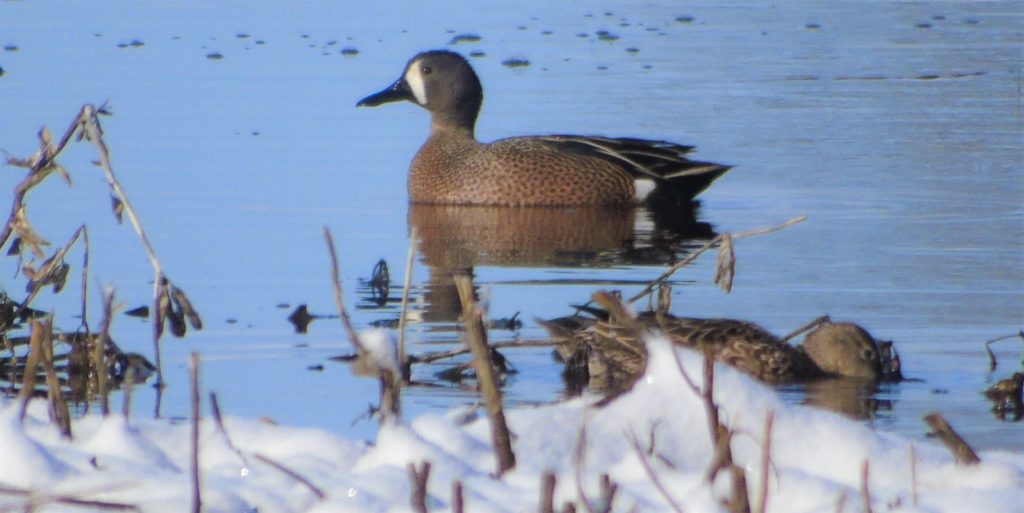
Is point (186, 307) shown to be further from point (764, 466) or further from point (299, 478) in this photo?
point (764, 466)

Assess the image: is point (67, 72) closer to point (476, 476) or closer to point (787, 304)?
point (787, 304)

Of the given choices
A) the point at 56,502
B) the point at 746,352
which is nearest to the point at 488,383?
the point at 56,502

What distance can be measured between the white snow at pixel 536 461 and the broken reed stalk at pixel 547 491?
0.26 meters

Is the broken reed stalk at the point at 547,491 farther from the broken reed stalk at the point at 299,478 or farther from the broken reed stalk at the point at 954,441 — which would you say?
the broken reed stalk at the point at 954,441

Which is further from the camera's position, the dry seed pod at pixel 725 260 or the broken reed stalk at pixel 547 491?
the dry seed pod at pixel 725 260

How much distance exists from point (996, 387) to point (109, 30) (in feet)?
47.9

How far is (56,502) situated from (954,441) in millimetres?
1323

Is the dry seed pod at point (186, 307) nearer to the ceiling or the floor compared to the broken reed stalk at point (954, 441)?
nearer to the floor

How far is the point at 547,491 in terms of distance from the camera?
2.71 metres

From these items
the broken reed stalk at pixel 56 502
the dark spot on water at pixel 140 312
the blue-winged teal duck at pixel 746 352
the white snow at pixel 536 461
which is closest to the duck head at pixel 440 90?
the dark spot on water at pixel 140 312

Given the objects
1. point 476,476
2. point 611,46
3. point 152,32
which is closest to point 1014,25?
point 611,46

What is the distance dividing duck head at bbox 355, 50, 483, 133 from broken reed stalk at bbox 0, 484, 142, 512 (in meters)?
10.2

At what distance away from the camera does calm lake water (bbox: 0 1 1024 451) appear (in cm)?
704

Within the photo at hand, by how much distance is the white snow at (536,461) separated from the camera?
120 inches
